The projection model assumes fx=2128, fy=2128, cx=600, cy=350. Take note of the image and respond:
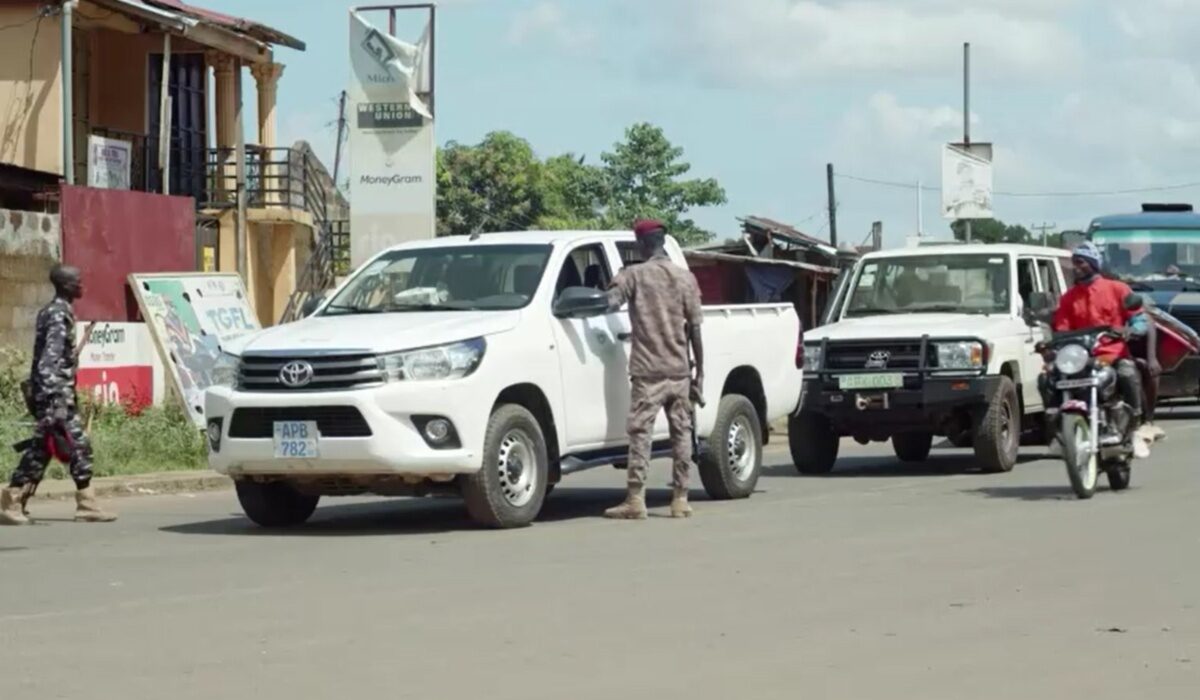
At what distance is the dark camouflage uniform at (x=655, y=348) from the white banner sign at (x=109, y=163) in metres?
18.6

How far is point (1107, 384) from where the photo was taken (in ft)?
49.3

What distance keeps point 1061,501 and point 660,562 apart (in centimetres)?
Result: 463

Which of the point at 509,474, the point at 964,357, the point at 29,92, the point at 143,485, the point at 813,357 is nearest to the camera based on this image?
the point at 509,474

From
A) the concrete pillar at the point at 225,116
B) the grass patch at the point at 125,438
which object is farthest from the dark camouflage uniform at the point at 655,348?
the concrete pillar at the point at 225,116

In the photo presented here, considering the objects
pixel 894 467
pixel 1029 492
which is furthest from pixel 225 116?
pixel 1029 492

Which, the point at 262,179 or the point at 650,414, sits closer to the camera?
the point at 650,414

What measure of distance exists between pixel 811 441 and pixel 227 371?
697 centimetres

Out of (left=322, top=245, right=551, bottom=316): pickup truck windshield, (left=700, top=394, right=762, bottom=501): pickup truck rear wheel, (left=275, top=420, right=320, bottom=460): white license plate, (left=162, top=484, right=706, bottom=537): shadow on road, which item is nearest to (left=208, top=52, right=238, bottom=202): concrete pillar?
(left=162, top=484, right=706, bottom=537): shadow on road

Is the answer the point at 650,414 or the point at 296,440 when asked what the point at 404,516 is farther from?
the point at 296,440

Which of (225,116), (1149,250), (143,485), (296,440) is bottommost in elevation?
(143,485)

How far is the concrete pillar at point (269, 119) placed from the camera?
37.6m

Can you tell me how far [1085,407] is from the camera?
48.4 feet

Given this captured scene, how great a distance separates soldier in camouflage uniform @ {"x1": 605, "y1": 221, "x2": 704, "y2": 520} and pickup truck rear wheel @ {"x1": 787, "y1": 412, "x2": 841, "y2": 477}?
15.9 feet

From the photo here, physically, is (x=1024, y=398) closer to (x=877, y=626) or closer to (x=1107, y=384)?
(x=1107, y=384)
